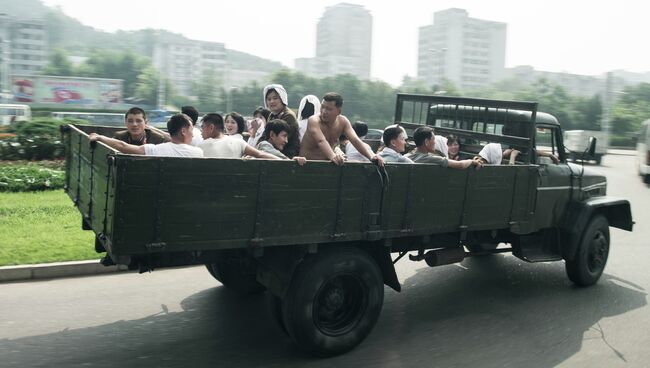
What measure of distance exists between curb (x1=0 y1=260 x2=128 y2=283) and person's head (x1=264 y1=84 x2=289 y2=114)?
8.83 feet

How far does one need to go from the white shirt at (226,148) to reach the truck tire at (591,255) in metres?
4.11

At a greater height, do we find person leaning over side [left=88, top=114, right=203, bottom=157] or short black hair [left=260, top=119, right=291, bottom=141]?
short black hair [left=260, top=119, right=291, bottom=141]

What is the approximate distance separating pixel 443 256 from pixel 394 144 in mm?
1179

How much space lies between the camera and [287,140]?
5.46 m

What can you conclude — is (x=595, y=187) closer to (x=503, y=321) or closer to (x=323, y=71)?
(x=503, y=321)

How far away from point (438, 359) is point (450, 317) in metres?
1.17

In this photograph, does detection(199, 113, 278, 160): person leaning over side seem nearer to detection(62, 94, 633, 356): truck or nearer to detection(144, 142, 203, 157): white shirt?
detection(144, 142, 203, 157): white shirt

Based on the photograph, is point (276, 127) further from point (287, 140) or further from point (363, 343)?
point (363, 343)

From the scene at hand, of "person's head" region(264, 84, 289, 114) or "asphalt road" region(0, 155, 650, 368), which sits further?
"person's head" region(264, 84, 289, 114)

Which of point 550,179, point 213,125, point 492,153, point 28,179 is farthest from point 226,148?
point 28,179

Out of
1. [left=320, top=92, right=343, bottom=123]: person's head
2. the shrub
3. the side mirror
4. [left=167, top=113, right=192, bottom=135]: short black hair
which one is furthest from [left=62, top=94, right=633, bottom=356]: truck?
the shrub

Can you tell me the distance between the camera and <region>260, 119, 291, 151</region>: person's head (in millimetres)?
5207

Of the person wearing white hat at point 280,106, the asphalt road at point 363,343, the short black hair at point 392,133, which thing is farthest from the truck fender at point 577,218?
the person wearing white hat at point 280,106

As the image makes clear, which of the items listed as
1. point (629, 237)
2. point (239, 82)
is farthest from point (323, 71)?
point (629, 237)
